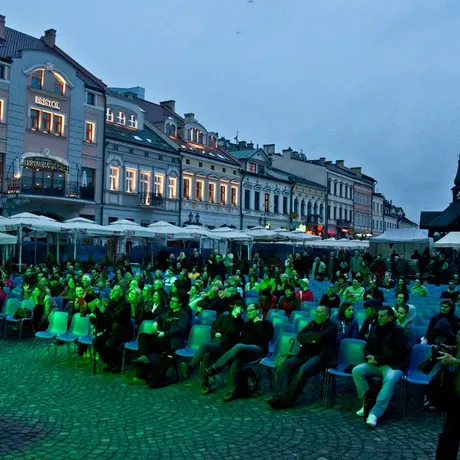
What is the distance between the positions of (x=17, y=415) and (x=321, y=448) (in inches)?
146

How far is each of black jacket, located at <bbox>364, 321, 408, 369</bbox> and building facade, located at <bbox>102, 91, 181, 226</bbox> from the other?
30.6 m

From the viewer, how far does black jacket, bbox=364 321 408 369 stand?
273 inches

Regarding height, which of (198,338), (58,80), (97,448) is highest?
(58,80)

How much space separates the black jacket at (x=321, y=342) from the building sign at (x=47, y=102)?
29166 mm

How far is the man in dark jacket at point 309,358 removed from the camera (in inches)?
285

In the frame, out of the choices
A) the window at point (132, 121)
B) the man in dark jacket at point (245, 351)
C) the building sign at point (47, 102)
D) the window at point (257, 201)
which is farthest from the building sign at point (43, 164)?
the man in dark jacket at point (245, 351)

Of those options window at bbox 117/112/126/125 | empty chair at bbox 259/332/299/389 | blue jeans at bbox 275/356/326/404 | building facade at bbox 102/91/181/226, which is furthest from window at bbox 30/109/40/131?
blue jeans at bbox 275/356/326/404

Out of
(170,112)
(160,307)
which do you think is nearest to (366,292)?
(160,307)

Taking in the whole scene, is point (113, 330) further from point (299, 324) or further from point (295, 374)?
point (295, 374)

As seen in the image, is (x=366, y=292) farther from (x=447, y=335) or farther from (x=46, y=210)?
(x=46, y=210)

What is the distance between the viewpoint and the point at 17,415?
6645mm

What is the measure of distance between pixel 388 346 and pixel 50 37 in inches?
1430

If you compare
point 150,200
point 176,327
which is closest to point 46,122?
point 150,200

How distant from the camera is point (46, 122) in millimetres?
33000
